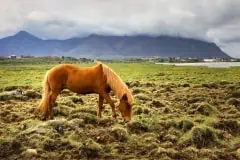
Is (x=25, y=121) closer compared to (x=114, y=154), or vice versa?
(x=114, y=154)

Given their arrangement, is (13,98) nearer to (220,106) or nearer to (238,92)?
(220,106)

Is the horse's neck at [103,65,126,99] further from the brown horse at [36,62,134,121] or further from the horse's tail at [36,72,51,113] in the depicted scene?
the horse's tail at [36,72,51,113]

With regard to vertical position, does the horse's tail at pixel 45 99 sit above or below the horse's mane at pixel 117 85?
below

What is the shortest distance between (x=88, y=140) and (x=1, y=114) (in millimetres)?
6144

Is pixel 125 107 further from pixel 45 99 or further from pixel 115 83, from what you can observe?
pixel 45 99

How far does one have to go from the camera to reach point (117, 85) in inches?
509

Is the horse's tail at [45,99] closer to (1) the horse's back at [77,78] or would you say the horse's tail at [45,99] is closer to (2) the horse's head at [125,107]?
(1) the horse's back at [77,78]

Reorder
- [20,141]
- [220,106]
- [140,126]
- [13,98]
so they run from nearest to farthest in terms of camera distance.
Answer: [20,141], [140,126], [220,106], [13,98]

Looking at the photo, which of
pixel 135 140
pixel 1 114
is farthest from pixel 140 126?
pixel 1 114

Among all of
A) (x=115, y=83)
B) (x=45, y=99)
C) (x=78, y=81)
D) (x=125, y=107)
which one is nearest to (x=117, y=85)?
(x=115, y=83)

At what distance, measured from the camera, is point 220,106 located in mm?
17672

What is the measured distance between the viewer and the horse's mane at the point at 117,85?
12648mm

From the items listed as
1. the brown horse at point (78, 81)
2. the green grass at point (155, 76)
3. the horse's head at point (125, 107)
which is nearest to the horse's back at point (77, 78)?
the brown horse at point (78, 81)

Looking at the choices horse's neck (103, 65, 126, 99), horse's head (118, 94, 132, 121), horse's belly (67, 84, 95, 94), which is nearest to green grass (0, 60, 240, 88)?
horse's belly (67, 84, 95, 94)
